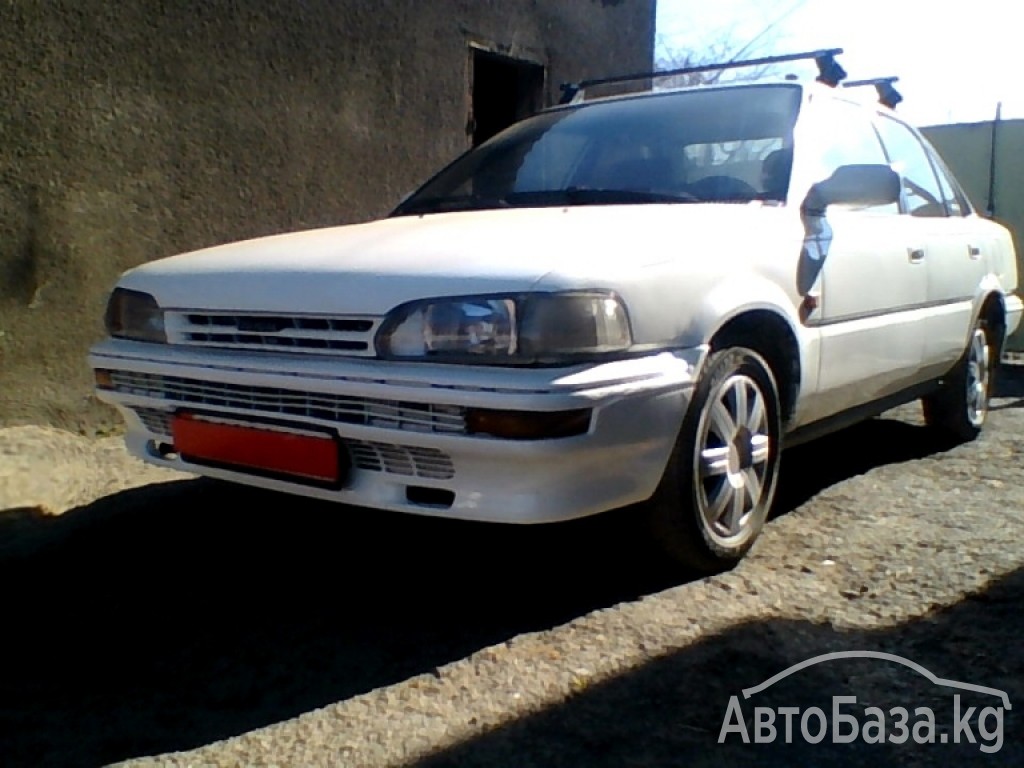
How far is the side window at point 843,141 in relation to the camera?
358 centimetres

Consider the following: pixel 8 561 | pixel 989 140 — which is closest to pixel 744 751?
pixel 8 561

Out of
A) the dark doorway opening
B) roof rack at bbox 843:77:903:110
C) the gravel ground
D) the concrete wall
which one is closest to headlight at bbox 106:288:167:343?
the gravel ground

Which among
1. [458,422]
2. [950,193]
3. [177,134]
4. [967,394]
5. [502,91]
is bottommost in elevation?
[967,394]

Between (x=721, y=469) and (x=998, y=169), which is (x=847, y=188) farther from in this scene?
(x=998, y=169)

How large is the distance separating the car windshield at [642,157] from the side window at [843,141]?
0.15 m

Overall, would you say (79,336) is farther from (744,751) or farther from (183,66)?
(744,751)

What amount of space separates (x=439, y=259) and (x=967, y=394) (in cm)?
346

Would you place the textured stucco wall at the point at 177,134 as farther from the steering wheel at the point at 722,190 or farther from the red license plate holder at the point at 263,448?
the steering wheel at the point at 722,190

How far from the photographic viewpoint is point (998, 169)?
9.03 metres

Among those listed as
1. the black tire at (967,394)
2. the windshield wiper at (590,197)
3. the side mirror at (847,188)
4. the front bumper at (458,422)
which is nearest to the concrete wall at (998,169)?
the black tire at (967,394)

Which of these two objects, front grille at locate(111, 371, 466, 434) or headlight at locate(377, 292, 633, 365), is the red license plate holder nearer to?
front grille at locate(111, 371, 466, 434)

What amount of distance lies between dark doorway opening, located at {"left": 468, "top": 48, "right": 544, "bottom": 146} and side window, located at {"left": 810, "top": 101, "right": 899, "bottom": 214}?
3404 millimetres

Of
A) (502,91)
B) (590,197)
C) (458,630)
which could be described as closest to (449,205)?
(590,197)

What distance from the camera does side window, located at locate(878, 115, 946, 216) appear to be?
432 centimetres
